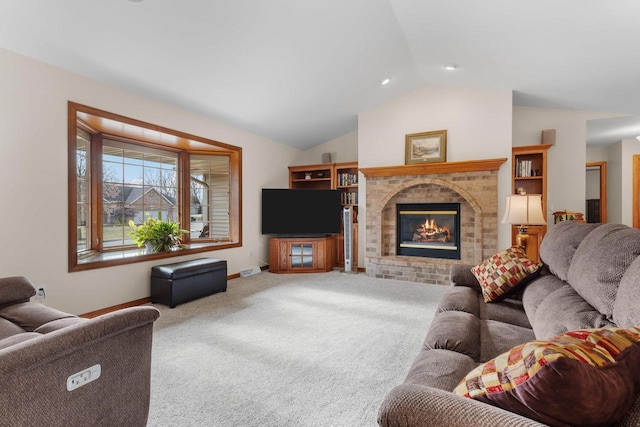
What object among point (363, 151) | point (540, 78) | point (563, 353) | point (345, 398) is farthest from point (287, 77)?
point (563, 353)

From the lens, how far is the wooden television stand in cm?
529

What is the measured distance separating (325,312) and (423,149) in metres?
2.96

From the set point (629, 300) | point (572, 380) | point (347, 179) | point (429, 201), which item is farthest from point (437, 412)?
point (347, 179)

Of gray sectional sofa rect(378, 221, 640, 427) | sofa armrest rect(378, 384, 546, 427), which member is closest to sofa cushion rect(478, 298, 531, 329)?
gray sectional sofa rect(378, 221, 640, 427)

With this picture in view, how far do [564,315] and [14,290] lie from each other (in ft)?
9.94

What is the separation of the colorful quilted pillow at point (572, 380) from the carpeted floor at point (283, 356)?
1039mm

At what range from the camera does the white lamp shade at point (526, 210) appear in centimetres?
292

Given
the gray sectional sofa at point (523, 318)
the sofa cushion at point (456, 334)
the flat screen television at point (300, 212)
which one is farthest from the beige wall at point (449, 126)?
the sofa cushion at point (456, 334)

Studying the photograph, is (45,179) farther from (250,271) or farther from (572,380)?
(572,380)

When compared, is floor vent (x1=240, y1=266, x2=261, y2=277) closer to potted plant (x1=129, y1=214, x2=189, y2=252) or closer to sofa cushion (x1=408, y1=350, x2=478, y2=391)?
potted plant (x1=129, y1=214, x2=189, y2=252)

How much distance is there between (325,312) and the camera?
10.6 ft

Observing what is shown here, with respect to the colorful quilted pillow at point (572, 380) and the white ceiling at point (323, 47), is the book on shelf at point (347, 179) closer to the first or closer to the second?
the white ceiling at point (323, 47)

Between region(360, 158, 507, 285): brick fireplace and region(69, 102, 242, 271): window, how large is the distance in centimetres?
221

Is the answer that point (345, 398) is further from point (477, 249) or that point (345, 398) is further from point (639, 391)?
point (477, 249)
